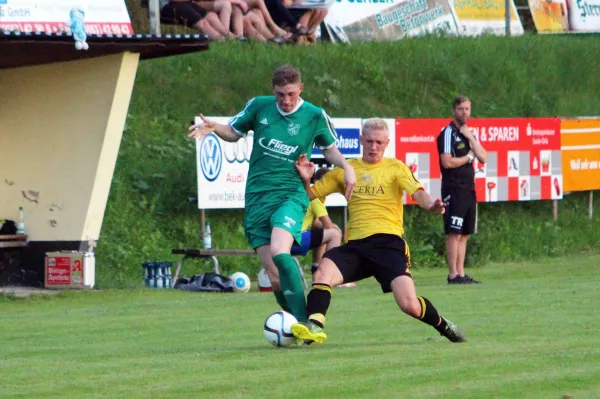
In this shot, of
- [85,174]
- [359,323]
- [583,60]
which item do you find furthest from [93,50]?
[583,60]

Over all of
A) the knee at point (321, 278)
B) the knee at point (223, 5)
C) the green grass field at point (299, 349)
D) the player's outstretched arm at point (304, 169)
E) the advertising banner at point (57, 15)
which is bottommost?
the green grass field at point (299, 349)

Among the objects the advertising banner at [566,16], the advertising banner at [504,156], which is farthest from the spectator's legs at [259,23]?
the advertising banner at [566,16]

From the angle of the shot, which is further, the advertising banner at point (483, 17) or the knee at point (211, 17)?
the advertising banner at point (483, 17)

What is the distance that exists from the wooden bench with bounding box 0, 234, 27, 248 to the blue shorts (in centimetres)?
337

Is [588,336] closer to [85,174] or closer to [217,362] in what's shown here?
[217,362]

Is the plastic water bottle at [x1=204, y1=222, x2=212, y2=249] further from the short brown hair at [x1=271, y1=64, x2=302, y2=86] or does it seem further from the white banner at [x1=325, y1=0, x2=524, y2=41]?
the short brown hair at [x1=271, y1=64, x2=302, y2=86]

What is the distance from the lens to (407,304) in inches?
372

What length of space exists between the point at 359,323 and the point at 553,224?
40.1ft

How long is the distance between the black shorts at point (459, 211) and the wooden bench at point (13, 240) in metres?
5.16

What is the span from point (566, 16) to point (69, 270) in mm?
16273

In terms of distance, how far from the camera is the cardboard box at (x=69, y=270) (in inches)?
633

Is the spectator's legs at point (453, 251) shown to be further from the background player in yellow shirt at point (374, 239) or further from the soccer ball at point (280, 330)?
the soccer ball at point (280, 330)

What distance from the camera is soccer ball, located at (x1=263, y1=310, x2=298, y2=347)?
9.23 metres

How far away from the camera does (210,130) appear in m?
9.84
